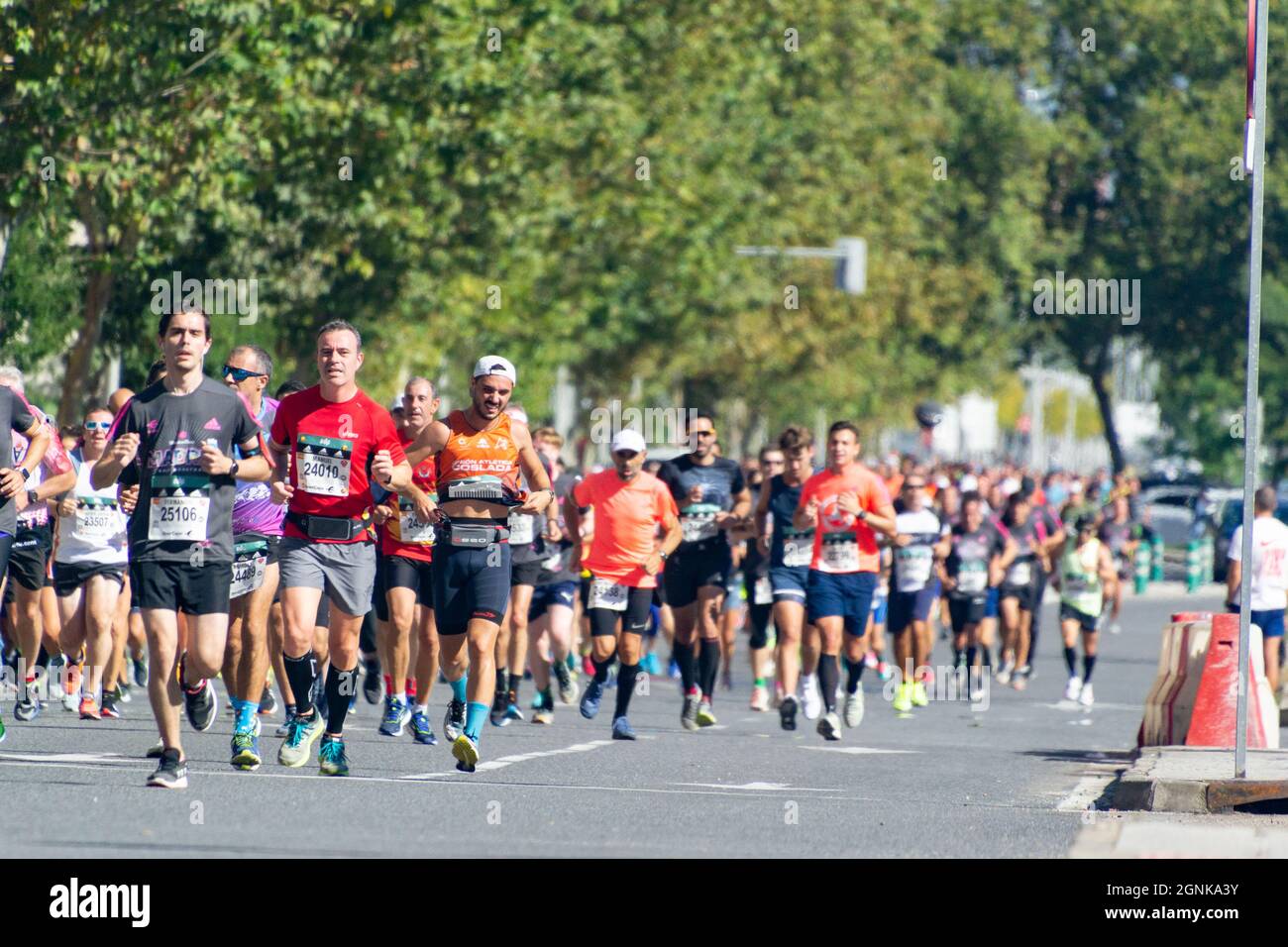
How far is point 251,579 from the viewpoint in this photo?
12.1m

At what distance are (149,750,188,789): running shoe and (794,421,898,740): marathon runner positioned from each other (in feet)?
18.4

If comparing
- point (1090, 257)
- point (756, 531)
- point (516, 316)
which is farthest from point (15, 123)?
point (1090, 257)

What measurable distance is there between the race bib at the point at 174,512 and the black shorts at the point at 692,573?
6.19m

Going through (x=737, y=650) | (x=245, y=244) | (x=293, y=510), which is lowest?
(x=737, y=650)

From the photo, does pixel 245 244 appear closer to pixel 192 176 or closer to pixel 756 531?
pixel 192 176

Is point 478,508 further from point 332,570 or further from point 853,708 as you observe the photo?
point 853,708

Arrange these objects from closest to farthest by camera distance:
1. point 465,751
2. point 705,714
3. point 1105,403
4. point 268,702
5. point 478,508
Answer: point 465,751 < point 478,508 < point 268,702 < point 705,714 < point 1105,403

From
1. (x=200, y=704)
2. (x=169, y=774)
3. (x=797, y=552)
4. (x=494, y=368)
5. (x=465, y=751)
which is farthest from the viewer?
(x=797, y=552)

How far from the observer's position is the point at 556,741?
46.5ft

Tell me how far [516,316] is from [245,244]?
4.32 metres

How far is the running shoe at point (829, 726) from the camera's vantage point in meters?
14.9

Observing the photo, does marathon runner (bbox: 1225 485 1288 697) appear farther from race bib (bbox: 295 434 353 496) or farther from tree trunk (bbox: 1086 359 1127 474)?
tree trunk (bbox: 1086 359 1127 474)

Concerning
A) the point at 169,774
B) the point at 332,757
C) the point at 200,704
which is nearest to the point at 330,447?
the point at 200,704

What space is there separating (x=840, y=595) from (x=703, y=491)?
5.03ft
